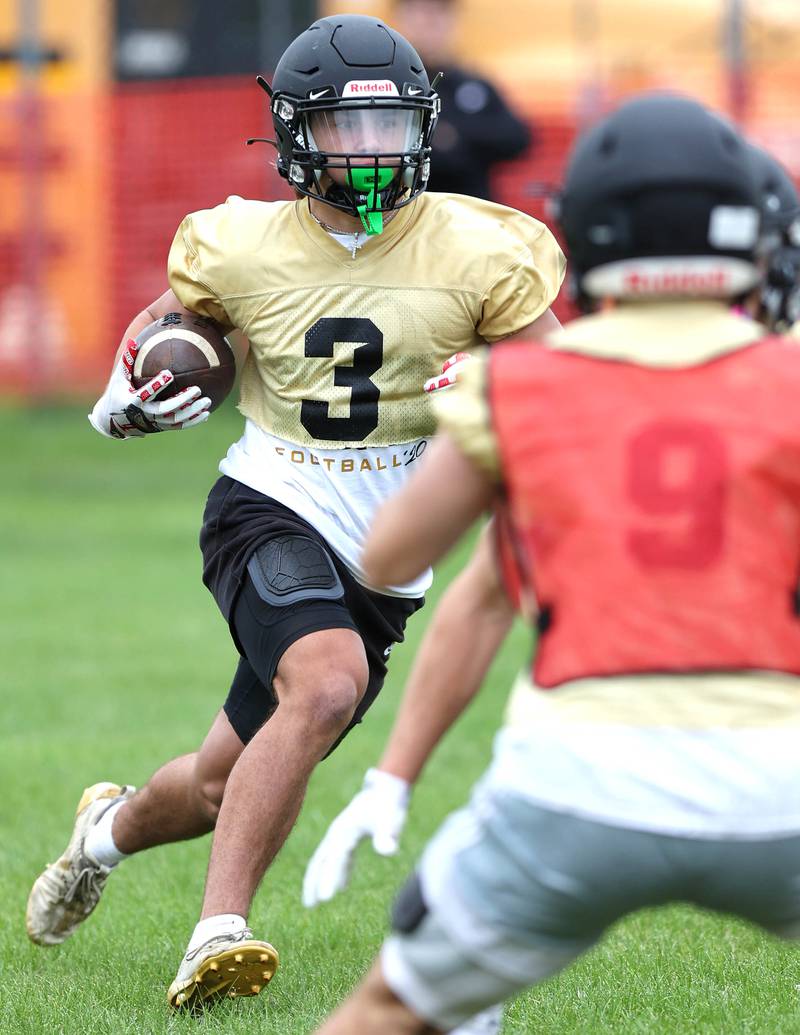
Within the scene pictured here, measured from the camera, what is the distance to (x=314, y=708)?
4160 mm

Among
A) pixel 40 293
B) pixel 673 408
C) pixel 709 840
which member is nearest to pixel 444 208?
pixel 673 408

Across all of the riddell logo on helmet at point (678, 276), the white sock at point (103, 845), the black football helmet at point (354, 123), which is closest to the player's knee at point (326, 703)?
the white sock at point (103, 845)

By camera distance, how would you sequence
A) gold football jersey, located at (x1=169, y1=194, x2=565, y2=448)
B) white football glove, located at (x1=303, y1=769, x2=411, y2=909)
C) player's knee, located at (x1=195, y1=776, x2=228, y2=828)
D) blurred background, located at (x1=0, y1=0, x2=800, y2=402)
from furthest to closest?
blurred background, located at (x1=0, y1=0, x2=800, y2=402)
player's knee, located at (x1=195, y1=776, x2=228, y2=828)
gold football jersey, located at (x1=169, y1=194, x2=565, y2=448)
white football glove, located at (x1=303, y1=769, x2=411, y2=909)

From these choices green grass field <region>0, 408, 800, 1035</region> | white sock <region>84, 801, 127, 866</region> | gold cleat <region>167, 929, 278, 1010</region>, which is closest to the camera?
gold cleat <region>167, 929, 278, 1010</region>

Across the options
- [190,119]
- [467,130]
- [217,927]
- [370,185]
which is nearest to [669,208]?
[370,185]

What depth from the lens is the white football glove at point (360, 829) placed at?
2877 millimetres

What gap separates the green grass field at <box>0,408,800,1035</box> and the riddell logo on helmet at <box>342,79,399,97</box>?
5.44ft

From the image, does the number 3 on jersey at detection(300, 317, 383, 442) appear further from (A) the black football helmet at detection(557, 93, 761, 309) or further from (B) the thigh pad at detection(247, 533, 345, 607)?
(A) the black football helmet at detection(557, 93, 761, 309)

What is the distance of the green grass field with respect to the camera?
4180 millimetres

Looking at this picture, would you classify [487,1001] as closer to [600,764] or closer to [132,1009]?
[600,764]

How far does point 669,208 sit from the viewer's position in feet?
9.09

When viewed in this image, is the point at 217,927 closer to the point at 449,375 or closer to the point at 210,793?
the point at 210,793

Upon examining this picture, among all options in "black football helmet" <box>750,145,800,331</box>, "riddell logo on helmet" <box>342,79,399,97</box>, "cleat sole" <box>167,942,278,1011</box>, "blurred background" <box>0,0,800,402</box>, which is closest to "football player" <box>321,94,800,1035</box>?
"cleat sole" <box>167,942,278,1011</box>

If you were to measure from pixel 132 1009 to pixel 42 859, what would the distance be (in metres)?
1.64
